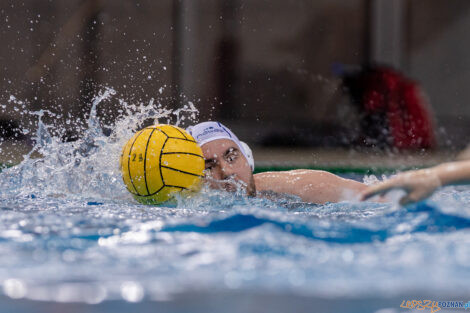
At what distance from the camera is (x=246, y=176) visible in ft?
9.20

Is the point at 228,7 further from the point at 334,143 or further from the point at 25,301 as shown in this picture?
the point at 25,301

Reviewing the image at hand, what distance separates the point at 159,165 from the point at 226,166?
398 mm

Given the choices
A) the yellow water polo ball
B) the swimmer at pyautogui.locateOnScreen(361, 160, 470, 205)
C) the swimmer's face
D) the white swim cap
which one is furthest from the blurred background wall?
the swimmer at pyautogui.locateOnScreen(361, 160, 470, 205)

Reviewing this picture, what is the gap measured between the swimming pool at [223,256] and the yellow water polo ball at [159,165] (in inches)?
3.5

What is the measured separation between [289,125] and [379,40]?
1896 mm

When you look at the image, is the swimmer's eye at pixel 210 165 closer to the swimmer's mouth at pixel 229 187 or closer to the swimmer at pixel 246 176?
the swimmer at pixel 246 176

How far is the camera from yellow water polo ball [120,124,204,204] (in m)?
2.50

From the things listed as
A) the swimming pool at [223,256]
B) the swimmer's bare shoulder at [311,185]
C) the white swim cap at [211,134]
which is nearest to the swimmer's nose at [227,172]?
the swimming pool at [223,256]

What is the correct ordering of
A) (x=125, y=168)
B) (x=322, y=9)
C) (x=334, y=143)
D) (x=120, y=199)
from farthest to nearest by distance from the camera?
(x=322, y=9)
(x=334, y=143)
(x=120, y=199)
(x=125, y=168)

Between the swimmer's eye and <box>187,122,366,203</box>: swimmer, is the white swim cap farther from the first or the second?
the swimmer's eye

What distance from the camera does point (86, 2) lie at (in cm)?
867

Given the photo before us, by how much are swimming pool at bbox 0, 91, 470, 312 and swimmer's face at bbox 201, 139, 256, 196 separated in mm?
89

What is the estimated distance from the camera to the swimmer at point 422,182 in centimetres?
181

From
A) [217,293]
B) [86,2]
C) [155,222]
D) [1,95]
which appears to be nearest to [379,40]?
[86,2]
